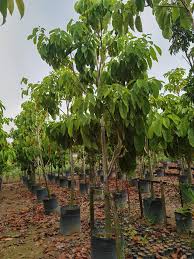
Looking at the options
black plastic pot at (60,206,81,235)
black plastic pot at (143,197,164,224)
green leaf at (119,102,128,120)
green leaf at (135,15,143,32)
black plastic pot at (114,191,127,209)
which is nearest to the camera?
green leaf at (135,15,143,32)

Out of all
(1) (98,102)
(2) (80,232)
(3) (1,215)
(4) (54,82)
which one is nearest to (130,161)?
(1) (98,102)

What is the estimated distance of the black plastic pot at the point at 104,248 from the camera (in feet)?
14.7

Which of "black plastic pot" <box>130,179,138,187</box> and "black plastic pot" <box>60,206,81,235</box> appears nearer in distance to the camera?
"black plastic pot" <box>60,206,81,235</box>

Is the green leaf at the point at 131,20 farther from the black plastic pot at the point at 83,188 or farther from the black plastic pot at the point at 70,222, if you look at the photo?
the black plastic pot at the point at 83,188

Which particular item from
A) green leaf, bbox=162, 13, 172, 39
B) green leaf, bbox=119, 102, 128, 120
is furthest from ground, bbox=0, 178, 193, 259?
green leaf, bbox=162, 13, 172, 39

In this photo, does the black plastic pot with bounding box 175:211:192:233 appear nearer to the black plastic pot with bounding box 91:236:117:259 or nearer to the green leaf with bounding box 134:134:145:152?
the black plastic pot with bounding box 91:236:117:259

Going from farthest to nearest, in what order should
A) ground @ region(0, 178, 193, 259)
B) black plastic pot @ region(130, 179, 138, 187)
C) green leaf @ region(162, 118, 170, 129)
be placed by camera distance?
black plastic pot @ region(130, 179, 138, 187), ground @ region(0, 178, 193, 259), green leaf @ region(162, 118, 170, 129)

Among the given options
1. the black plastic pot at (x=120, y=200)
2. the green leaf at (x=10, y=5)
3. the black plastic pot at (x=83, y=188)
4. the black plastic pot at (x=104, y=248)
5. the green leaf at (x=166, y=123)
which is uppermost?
the green leaf at (x=166, y=123)

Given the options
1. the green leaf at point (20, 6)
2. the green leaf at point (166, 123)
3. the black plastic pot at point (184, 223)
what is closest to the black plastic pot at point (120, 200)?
the black plastic pot at point (184, 223)

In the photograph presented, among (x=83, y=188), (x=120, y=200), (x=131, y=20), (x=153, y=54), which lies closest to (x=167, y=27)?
(x=131, y=20)

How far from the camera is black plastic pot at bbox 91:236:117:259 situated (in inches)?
177

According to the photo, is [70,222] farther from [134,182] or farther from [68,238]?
[134,182]

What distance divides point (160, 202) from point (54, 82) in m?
3.72

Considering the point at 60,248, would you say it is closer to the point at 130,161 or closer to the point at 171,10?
the point at 130,161
